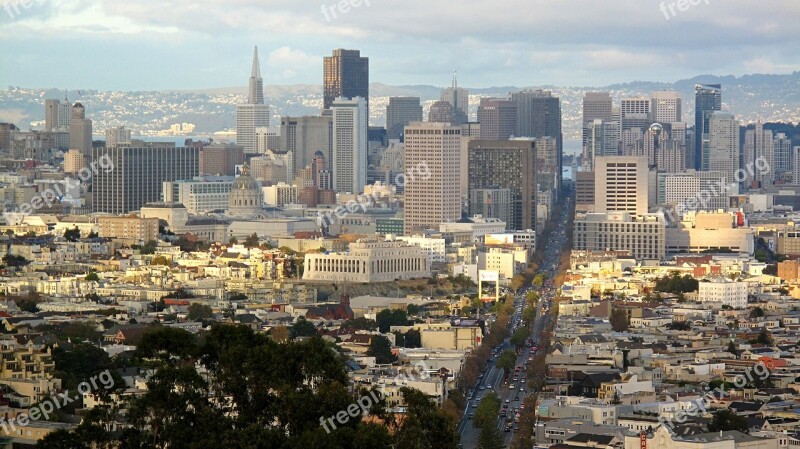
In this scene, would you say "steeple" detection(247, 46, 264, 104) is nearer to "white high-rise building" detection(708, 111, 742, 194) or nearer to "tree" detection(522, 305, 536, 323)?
"white high-rise building" detection(708, 111, 742, 194)

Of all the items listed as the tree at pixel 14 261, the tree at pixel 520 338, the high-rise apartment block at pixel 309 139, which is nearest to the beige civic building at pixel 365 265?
the tree at pixel 14 261

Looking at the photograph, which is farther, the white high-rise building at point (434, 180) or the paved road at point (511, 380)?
the white high-rise building at point (434, 180)

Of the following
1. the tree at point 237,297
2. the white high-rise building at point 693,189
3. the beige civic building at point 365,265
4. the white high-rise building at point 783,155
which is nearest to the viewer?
the tree at point 237,297

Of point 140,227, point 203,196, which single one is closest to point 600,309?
point 140,227

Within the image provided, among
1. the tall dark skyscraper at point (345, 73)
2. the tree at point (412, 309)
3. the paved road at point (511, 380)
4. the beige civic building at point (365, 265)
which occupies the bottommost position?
the paved road at point (511, 380)

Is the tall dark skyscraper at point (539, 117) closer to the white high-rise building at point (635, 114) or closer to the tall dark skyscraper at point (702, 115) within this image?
the white high-rise building at point (635, 114)

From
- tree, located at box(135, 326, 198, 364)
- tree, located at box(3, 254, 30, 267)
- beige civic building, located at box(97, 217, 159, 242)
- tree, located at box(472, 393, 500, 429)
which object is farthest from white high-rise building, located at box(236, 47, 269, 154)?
tree, located at box(135, 326, 198, 364)

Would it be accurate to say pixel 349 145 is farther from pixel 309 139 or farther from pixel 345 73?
pixel 345 73
